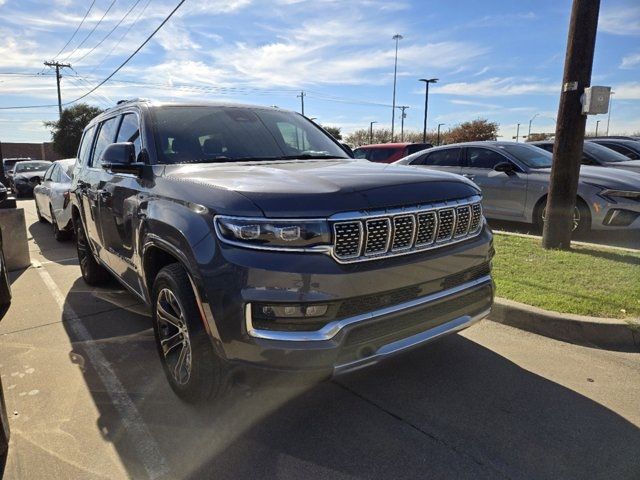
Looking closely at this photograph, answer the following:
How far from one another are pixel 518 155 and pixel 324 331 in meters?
7.23

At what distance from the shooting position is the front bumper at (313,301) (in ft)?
7.59

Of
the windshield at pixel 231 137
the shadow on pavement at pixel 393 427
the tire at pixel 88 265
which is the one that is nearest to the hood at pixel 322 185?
the windshield at pixel 231 137

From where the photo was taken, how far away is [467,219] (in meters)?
3.08

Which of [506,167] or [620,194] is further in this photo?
[506,167]

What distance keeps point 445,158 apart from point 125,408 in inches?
309

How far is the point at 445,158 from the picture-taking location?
946 centimetres

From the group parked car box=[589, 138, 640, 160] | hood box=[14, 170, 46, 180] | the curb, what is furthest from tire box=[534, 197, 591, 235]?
hood box=[14, 170, 46, 180]

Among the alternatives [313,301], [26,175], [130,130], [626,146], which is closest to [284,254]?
[313,301]

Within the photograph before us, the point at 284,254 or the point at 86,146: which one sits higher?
the point at 86,146

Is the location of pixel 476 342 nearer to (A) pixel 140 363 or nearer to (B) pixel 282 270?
(B) pixel 282 270

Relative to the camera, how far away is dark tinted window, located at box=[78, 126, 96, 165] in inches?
216

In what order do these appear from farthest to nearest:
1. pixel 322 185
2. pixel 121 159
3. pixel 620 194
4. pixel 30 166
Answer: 1. pixel 30 166
2. pixel 620 194
3. pixel 121 159
4. pixel 322 185

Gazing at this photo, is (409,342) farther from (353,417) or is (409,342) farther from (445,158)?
(445,158)

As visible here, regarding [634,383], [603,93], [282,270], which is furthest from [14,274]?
[603,93]
